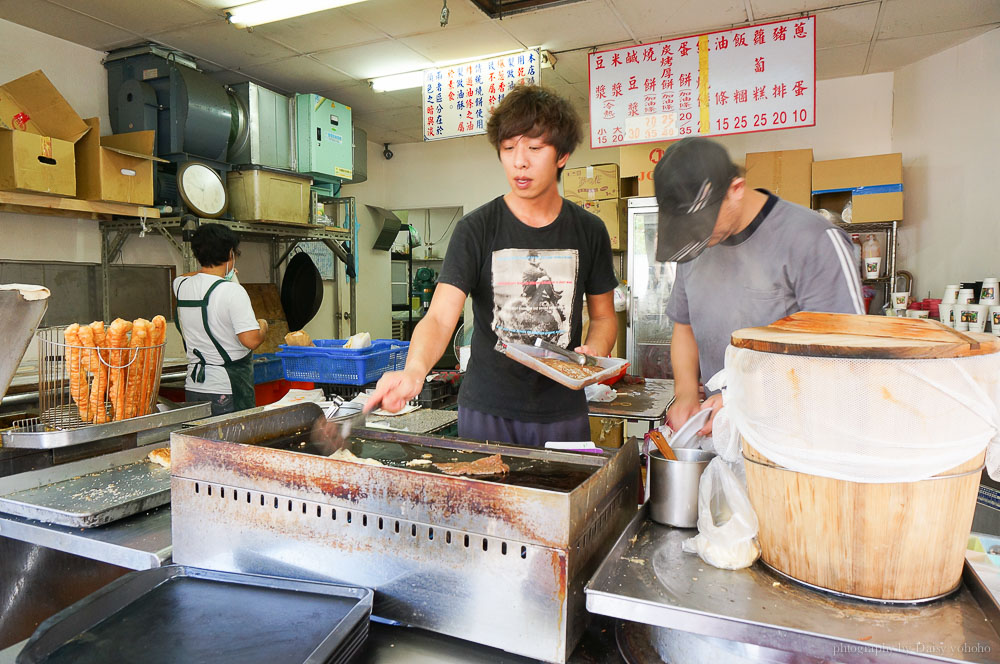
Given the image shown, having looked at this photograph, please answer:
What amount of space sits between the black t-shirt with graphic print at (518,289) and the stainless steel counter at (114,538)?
3.08ft

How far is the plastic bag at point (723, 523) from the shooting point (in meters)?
0.95

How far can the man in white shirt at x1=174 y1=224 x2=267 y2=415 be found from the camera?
3.19 meters

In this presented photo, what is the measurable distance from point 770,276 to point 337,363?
2.72 metres

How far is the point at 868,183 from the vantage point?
183 inches

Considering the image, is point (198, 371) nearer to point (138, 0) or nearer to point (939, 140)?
point (138, 0)

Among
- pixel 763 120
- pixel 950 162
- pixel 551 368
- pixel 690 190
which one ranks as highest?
pixel 763 120

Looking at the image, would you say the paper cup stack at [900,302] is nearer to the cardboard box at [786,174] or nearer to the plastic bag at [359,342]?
the cardboard box at [786,174]

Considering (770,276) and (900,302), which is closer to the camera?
(770,276)

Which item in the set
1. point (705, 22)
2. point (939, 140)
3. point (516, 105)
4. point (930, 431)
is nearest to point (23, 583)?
point (516, 105)

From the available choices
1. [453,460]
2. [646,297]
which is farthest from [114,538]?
[646,297]

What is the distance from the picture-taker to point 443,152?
729 centimetres

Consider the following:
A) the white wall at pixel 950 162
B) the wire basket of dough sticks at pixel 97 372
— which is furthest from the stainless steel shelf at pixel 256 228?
the white wall at pixel 950 162

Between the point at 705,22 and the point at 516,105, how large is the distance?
316 cm

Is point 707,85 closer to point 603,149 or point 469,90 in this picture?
point 469,90
